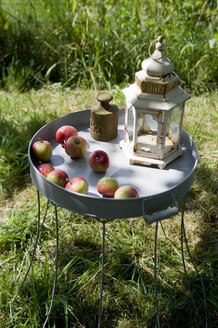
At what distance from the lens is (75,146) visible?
192 centimetres

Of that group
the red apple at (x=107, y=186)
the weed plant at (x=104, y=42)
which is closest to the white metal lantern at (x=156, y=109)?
the red apple at (x=107, y=186)

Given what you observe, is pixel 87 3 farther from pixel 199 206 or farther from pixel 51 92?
pixel 199 206

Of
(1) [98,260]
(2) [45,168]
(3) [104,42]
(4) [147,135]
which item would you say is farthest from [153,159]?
(3) [104,42]

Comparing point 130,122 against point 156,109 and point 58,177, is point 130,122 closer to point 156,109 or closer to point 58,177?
point 156,109

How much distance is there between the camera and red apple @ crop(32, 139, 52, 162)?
74.2 inches

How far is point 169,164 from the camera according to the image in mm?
1950

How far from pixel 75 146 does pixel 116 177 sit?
257 mm

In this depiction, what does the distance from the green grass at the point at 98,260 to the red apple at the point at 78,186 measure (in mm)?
756

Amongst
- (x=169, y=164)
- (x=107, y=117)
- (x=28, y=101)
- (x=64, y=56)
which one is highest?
(x=107, y=117)

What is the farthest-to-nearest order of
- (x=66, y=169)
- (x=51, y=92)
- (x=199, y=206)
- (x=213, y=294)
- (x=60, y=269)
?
(x=51, y=92), (x=199, y=206), (x=60, y=269), (x=213, y=294), (x=66, y=169)

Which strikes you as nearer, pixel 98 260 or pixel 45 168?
pixel 45 168

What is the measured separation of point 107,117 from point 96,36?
228 cm

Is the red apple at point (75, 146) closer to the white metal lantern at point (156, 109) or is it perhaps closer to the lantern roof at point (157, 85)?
the white metal lantern at point (156, 109)

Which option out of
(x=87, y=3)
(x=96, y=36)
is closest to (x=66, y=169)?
(x=96, y=36)
